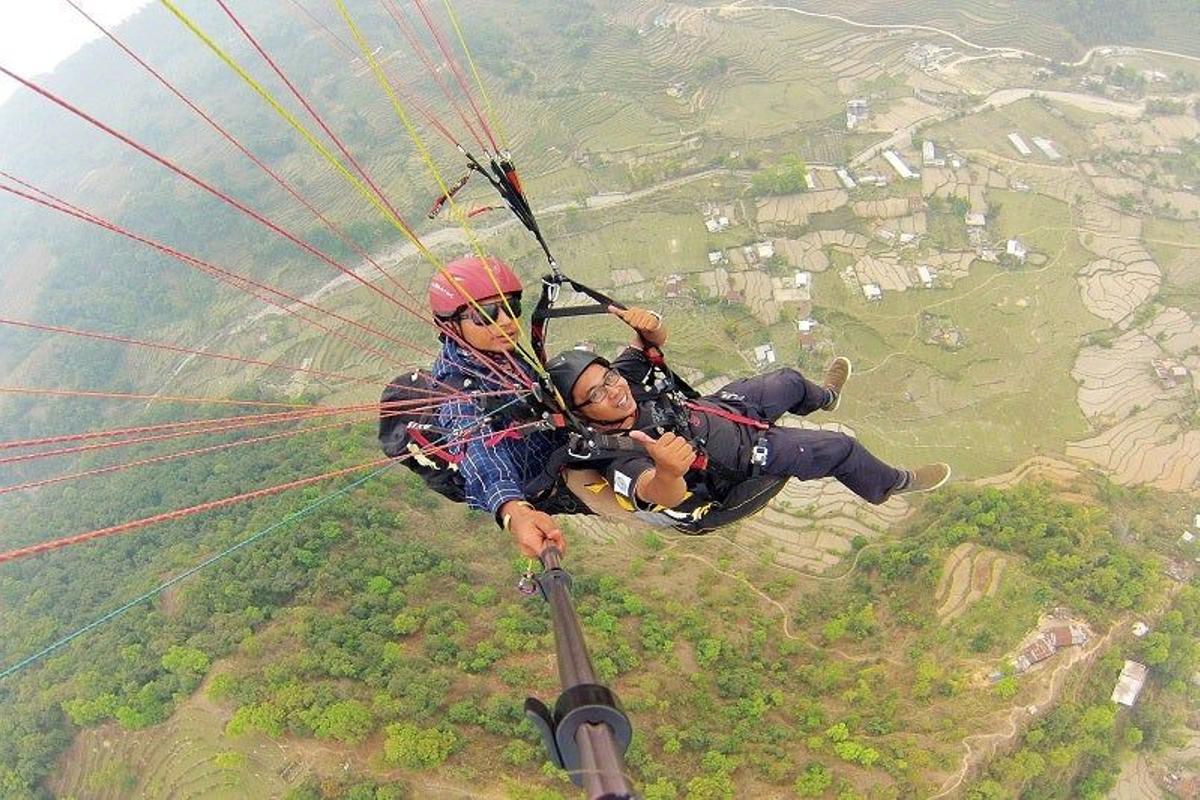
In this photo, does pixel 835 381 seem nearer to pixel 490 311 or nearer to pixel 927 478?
pixel 927 478

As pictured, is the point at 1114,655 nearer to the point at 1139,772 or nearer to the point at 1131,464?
the point at 1139,772

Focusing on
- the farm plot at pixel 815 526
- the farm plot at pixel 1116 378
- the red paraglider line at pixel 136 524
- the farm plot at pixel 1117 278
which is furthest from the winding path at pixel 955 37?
the red paraglider line at pixel 136 524

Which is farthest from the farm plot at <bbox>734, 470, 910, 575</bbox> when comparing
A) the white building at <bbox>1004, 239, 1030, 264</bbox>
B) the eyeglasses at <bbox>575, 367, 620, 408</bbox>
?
the eyeglasses at <bbox>575, 367, 620, 408</bbox>

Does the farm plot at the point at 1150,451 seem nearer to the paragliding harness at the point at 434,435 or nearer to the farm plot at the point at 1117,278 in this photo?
the farm plot at the point at 1117,278

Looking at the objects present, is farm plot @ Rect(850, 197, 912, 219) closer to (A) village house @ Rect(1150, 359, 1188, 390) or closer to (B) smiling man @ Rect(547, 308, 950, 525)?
(A) village house @ Rect(1150, 359, 1188, 390)

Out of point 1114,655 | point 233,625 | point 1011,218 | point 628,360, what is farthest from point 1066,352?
point 233,625

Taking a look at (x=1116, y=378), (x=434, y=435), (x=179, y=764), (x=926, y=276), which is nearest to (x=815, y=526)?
(x=926, y=276)
